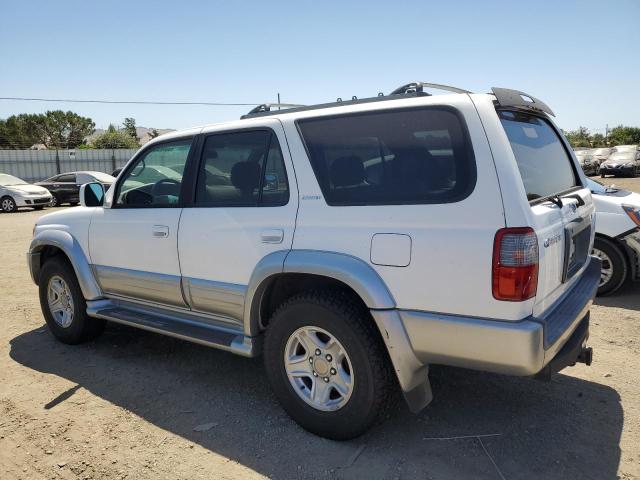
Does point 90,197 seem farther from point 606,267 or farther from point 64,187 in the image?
point 64,187

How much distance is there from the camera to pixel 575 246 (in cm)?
317

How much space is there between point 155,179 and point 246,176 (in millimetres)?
1088

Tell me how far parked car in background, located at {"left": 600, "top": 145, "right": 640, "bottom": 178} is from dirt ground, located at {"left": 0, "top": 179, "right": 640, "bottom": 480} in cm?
2744

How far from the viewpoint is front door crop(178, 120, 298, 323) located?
3172 millimetres

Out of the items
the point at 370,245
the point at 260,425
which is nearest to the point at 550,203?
the point at 370,245

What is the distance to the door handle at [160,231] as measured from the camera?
3.76 m

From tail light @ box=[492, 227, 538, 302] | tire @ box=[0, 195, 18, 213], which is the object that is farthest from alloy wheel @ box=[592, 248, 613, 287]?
tire @ box=[0, 195, 18, 213]

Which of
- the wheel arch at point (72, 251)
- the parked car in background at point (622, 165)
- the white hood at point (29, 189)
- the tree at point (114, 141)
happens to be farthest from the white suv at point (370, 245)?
the tree at point (114, 141)

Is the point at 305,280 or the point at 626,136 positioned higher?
the point at 626,136

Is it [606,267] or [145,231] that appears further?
[606,267]

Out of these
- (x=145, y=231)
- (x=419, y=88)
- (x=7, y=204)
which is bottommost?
(x=7, y=204)

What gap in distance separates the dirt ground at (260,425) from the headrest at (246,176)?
153cm

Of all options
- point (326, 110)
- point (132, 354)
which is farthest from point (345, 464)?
point (132, 354)

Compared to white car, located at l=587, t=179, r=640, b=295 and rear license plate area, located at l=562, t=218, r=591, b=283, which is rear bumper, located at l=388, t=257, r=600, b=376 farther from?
white car, located at l=587, t=179, r=640, b=295
